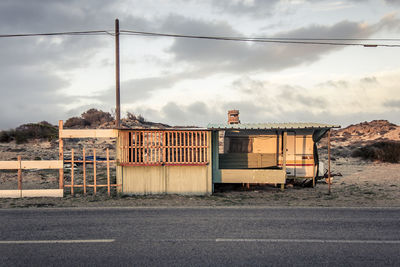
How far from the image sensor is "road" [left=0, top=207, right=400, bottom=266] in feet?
19.1

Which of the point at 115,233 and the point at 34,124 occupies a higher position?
the point at 34,124

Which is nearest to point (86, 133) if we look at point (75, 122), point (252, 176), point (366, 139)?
point (252, 176)

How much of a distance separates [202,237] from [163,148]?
743 centimetres

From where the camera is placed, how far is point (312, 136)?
16.7 m

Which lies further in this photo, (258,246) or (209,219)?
(209,219)

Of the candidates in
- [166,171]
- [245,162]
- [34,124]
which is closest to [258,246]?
[166,171]

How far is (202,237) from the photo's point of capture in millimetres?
7164

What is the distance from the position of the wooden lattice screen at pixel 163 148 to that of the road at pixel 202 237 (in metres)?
3.93

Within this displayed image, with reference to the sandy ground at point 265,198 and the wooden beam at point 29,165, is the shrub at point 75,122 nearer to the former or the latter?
the sandy ground at point 265,198

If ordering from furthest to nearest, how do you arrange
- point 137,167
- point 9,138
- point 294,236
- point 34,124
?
1. point 34,124
2. point 9,138
3. point 137,167
4. point 294,236

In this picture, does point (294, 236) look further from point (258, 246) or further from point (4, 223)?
point (4, 223)

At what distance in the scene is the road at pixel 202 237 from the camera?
581 cm

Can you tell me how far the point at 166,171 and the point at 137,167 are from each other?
46.9 inches

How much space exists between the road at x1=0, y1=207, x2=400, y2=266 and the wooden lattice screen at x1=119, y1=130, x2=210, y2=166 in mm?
3931
